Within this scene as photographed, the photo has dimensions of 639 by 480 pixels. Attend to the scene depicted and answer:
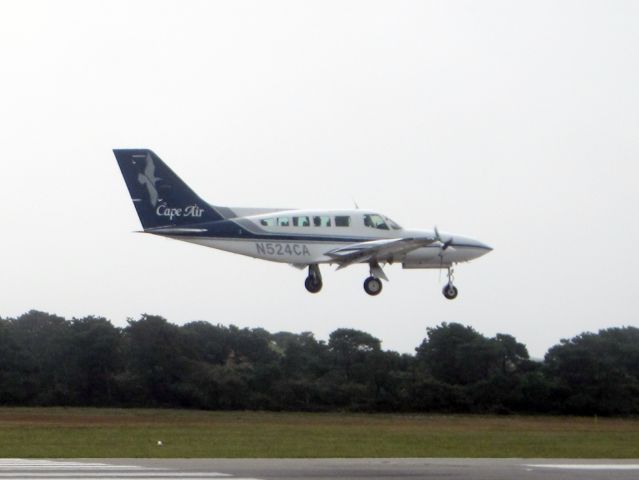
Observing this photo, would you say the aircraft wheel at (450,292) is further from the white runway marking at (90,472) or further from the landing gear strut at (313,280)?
the white runway marking at (90,472)

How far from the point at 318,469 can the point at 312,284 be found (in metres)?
11.6

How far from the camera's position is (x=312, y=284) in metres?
42.1

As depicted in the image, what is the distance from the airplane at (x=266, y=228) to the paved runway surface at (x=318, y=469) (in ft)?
26.2

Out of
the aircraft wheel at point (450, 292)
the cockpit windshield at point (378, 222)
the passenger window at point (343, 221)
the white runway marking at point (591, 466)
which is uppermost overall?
the cockpit windshield at point (378, 222)

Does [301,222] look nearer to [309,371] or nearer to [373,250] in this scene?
[373,250]

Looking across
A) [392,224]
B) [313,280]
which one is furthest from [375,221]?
[313,280]

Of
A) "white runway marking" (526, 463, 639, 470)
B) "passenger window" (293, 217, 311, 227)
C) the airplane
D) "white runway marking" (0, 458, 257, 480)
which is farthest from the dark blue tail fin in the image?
"white runway marking" (526, 463, 639, 470)

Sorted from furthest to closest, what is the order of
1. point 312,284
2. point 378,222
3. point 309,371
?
point 309,371
point 378,222
point 312,284

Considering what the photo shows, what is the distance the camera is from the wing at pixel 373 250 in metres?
41.3

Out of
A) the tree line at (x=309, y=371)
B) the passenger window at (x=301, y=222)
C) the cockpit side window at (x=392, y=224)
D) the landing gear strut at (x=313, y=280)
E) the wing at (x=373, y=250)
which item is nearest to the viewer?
the passenger window at (x=301, y=222)

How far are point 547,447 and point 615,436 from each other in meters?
8.62

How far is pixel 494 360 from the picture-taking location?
249 feet

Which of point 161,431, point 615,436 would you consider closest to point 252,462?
point 161,431

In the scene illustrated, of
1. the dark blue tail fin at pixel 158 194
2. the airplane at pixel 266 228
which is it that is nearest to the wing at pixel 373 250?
the airplane at pixel 266 228
